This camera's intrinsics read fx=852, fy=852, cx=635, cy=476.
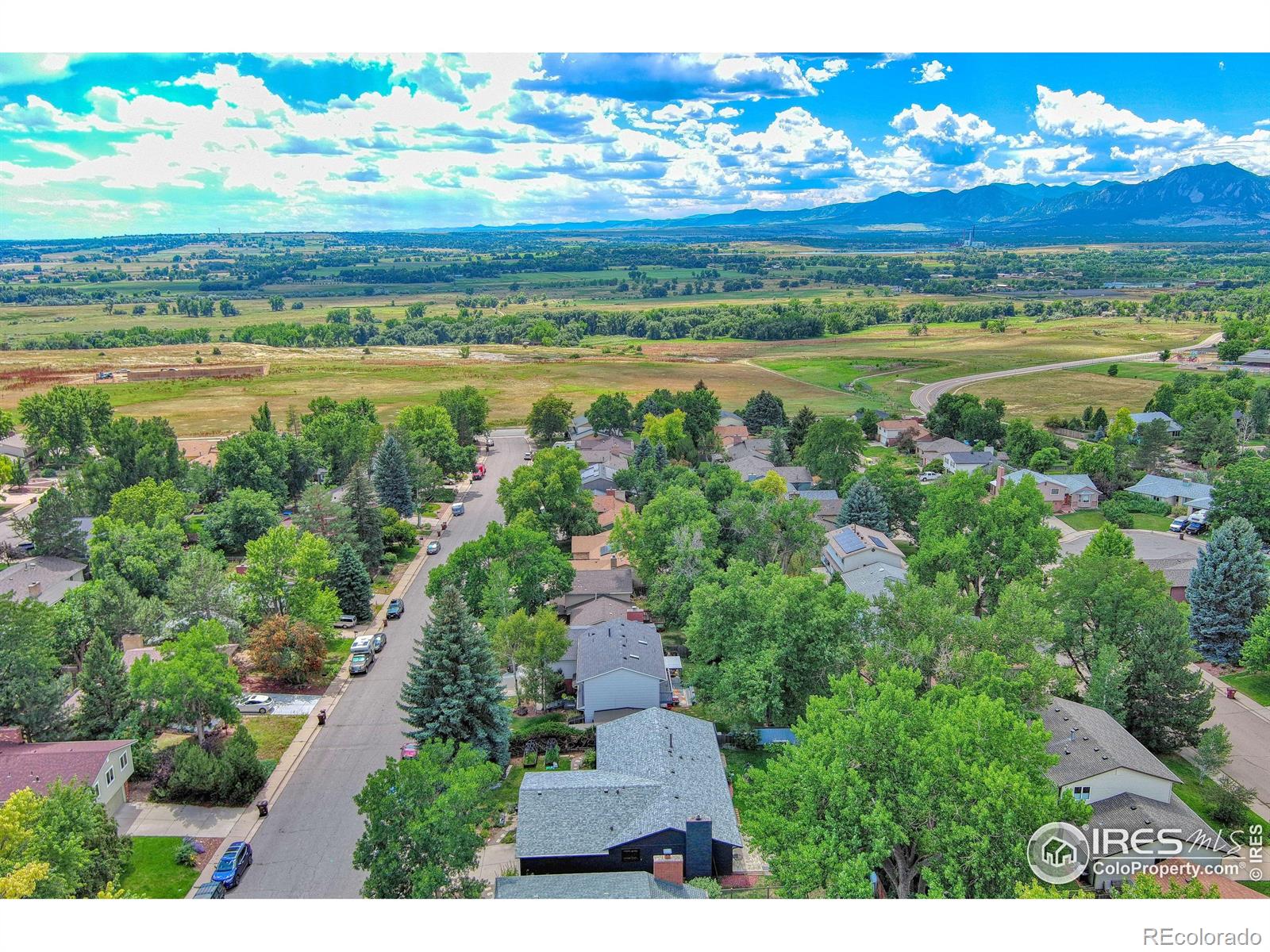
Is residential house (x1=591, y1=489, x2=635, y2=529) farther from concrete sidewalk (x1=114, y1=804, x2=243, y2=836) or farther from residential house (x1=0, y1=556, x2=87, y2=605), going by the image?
concrete sidewalk (x1=114, y1=804, x2=243, y2=836)

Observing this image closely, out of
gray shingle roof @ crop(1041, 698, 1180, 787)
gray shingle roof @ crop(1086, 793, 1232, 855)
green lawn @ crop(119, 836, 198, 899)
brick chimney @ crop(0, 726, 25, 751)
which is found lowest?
green lawn @ crop(119, 836, 198, 899)

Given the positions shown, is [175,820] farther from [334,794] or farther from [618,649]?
[618,649]

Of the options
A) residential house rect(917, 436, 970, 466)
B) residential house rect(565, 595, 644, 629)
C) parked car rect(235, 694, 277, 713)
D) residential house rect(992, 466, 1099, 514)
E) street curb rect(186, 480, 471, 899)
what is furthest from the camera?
residential house rect(917, 436, 970, 466)

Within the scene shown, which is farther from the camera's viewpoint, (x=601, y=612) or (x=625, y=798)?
(x=601, y=612)

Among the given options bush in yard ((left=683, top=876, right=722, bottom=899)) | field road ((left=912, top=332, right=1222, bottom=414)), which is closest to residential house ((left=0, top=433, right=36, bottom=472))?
bush in yard ((left=683, top=876, right=722, bottom=899))

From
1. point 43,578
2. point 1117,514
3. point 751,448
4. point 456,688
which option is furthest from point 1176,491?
point 43,578

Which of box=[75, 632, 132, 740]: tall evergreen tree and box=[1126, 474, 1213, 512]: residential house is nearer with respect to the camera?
box=[75, 632, 132, 740]: tall evergreen tree
